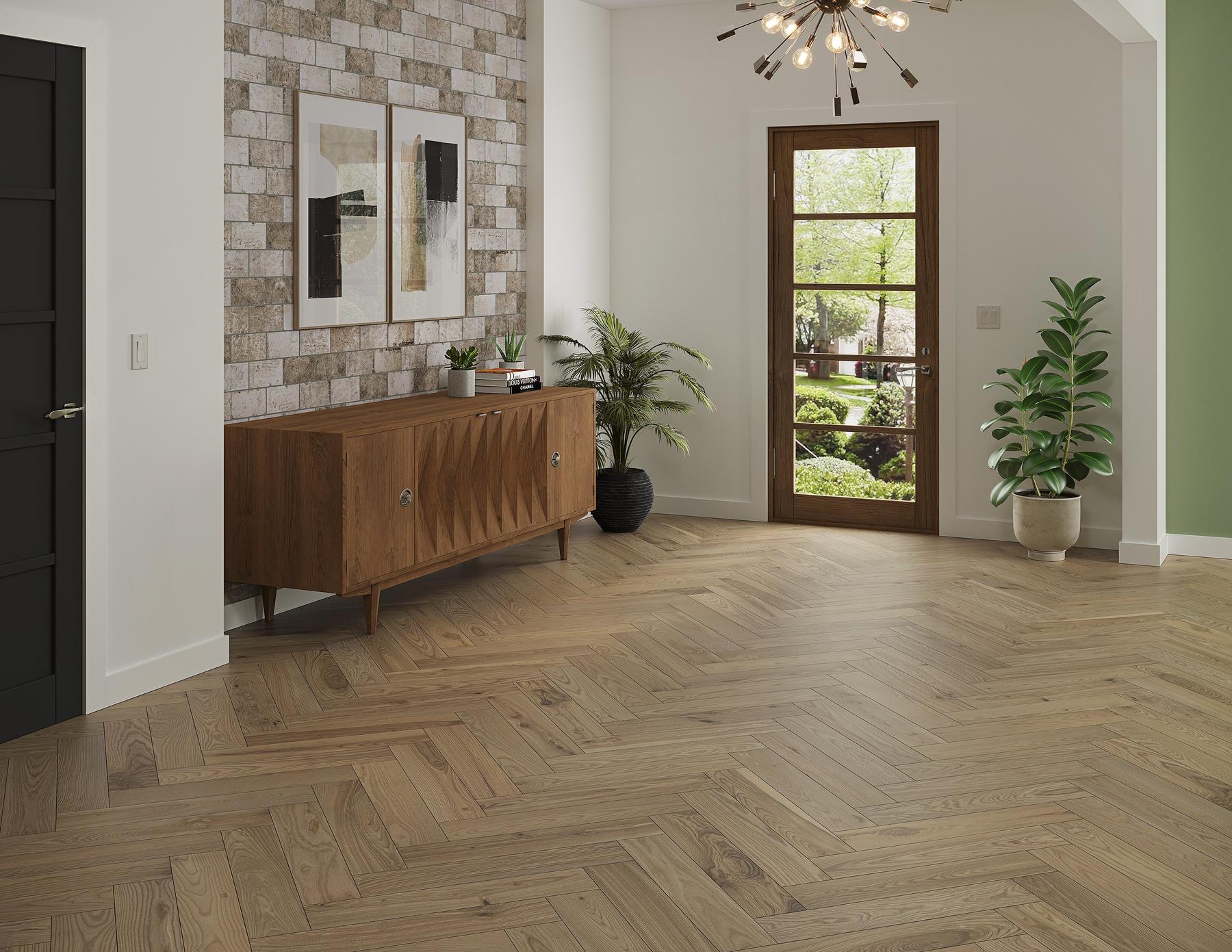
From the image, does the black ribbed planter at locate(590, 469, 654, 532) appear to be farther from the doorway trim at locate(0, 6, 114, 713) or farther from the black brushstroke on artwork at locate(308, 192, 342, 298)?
the doorway trim at locate(0, 6, 114, 713)

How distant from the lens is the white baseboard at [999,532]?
21.4 feet

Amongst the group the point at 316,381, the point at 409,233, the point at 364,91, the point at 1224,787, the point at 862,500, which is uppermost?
the point at 364,91

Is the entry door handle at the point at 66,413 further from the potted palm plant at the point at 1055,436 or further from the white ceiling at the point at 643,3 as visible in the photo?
the white ceiling at the point at 643,3

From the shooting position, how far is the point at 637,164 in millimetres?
7500

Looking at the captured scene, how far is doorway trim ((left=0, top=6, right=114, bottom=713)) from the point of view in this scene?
12.7ft

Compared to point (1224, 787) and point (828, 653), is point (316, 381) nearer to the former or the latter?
point (828, 653)

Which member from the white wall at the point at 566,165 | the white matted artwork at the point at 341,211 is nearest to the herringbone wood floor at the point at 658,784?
the white matted artwork at the point at 341,211

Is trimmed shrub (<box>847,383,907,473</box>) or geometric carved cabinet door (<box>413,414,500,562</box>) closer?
geometric carved cabinet door (<box>413,414,500,562</box>)

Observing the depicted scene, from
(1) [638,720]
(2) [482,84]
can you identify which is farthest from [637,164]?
(1) [638,720]

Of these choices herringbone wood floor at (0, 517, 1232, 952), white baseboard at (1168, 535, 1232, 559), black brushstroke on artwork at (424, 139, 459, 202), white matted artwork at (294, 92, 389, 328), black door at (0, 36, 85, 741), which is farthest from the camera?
white baseboard at (1168, 535, 1232, 559)

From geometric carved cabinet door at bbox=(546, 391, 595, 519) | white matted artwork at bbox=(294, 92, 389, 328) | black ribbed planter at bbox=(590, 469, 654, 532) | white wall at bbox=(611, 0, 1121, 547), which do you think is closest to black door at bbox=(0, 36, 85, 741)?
white matted artwork at bbox=(294, 92, 389, 328)

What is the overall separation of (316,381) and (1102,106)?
13.6 ft

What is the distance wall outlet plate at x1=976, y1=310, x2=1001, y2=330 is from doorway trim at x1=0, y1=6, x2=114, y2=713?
A: 14.8 feet

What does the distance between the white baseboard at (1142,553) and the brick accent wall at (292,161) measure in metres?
3.36
